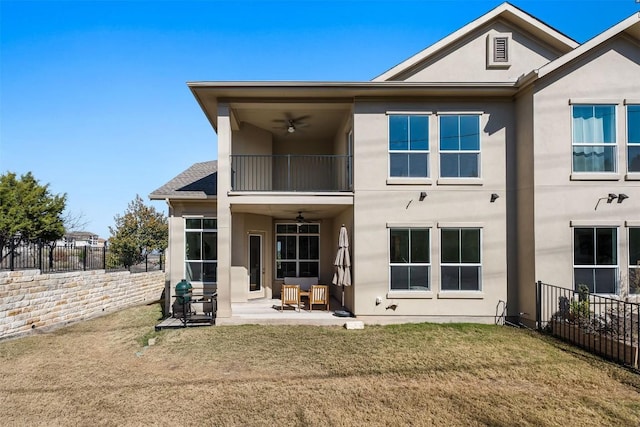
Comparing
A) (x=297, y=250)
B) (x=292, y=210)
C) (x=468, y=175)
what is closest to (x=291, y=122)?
(x=292, y=210)

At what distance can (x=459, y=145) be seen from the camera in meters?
11.6

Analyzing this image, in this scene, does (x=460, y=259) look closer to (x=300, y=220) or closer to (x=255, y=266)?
(x=300, y=220)

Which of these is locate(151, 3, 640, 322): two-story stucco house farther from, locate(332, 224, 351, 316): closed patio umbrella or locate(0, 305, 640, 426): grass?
locate(0, 305, 640, 426): grass

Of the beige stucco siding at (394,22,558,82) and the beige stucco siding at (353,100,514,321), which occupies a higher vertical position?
the beige stucco siding at (394,22,558,82)

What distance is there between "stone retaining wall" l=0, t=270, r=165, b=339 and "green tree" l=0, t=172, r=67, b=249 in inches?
310

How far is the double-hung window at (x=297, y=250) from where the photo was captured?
1586 centimetres

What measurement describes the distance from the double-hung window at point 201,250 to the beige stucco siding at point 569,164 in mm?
10399

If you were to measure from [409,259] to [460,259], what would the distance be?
1547 millimetres

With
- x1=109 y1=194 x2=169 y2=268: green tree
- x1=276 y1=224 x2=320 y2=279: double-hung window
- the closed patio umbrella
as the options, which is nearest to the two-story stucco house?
the closed patio umbrella

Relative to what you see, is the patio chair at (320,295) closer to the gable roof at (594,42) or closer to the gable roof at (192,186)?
the gable roof at (192,186)

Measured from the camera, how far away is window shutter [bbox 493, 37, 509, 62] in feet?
41.7

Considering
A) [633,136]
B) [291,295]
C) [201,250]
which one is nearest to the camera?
[633,136]

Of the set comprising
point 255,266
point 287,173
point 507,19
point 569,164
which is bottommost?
point 255,266

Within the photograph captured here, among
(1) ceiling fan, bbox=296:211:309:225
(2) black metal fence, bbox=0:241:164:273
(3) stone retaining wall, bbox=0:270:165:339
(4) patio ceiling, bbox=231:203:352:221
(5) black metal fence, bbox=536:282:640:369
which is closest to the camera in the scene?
(5) black metal fence, bbox=536:282:640:369
